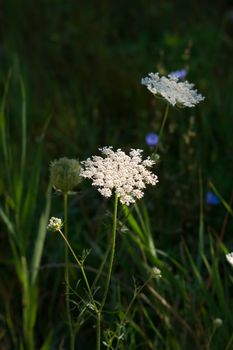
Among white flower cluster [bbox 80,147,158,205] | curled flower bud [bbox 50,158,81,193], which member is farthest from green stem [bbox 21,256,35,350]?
white flower cluster [bbox 80,147,158,205]

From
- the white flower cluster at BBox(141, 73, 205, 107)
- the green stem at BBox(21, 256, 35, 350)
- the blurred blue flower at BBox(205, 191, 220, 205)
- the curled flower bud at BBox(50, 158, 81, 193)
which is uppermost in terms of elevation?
the blurred blue flower at BBox(205, 191, 220, 205)

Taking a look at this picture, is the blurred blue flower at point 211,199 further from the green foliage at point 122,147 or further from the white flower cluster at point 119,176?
the white flower cluster at point 119,176

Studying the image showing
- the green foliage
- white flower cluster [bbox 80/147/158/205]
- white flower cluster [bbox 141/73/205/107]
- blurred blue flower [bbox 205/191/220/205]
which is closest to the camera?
white flower cluster [bbox 80/147/158/205]

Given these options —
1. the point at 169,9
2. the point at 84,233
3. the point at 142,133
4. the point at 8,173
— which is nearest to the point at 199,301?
the point at 84,233

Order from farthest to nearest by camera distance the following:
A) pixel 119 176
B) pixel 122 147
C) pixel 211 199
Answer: pixel 122 147
pixel 211 199
pixel 119 176

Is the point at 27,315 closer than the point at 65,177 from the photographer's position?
No

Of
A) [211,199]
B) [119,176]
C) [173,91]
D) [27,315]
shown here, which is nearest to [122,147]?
[211,199]

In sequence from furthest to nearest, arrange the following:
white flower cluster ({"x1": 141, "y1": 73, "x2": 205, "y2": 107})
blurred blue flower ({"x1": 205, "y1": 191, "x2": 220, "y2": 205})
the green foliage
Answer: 1. blurred blue flower ({"x1": 205, "y1": 191, "x2": 220, "y2": 205})
2. the green foliage
3. white flower cluster ({"x1": 141, "y1": 73, "x2": 205, "y2": 107})

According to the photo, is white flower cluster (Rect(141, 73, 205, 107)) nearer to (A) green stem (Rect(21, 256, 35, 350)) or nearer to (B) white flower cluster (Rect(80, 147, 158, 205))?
(B) white flower cluster (Rect(80, 147, 158, 205))

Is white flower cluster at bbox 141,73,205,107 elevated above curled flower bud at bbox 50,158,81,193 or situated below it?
above

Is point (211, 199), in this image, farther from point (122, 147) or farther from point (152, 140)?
point (122, 147)

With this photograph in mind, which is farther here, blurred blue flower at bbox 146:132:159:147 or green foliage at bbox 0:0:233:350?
blurred blue flower at bbox 146:132:159:147

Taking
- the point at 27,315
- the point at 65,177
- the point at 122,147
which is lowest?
the point at 27,315
